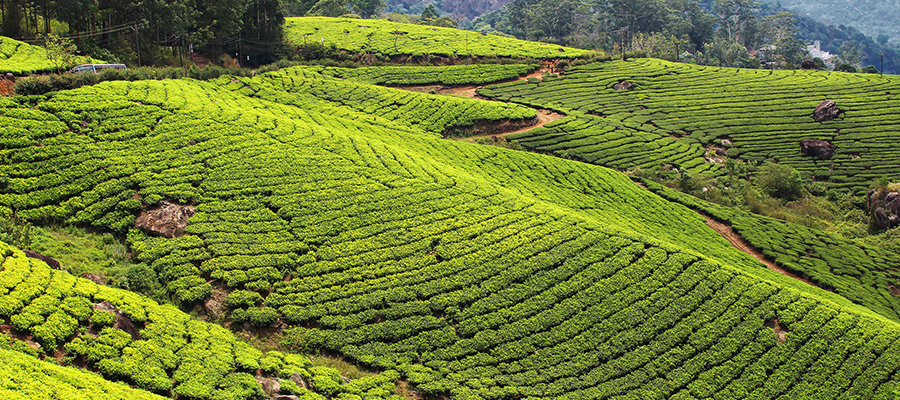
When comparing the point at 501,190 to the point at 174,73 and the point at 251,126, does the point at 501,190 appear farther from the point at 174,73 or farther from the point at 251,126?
the point at 174,73

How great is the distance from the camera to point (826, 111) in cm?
6344

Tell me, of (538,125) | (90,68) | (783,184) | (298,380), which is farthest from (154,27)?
(783,184)

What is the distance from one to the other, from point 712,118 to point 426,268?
51.1 m

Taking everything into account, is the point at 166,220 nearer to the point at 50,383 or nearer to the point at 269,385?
the point at 269,385

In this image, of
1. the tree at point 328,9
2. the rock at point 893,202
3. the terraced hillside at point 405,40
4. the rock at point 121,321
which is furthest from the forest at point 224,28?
the rock at point 893,202

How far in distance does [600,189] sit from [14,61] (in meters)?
42.9

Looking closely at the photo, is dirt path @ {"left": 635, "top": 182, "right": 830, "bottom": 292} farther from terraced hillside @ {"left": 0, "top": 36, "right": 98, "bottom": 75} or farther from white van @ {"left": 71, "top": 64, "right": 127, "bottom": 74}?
terraced hillside @ {"left": 0, "top": 36, "right": 98, "bottom": 75}

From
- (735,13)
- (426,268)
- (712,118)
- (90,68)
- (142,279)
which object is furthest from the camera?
(735,13)

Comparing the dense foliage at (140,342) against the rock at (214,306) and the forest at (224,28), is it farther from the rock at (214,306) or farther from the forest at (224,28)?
the forest at (224,28)

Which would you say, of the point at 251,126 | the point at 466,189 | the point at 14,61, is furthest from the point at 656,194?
the point at 14,61

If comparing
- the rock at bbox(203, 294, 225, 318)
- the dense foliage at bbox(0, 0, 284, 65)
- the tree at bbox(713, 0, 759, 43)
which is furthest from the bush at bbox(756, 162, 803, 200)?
the tree at bbox(713, 0, 759, 43)

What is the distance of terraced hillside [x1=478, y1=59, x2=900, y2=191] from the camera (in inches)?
2196

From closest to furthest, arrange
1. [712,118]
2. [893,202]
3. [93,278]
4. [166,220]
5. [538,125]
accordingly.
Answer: [93,278] → [166,220] → [893,202] → [538,125] → [712,118]

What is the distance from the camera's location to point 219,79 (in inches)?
2125
